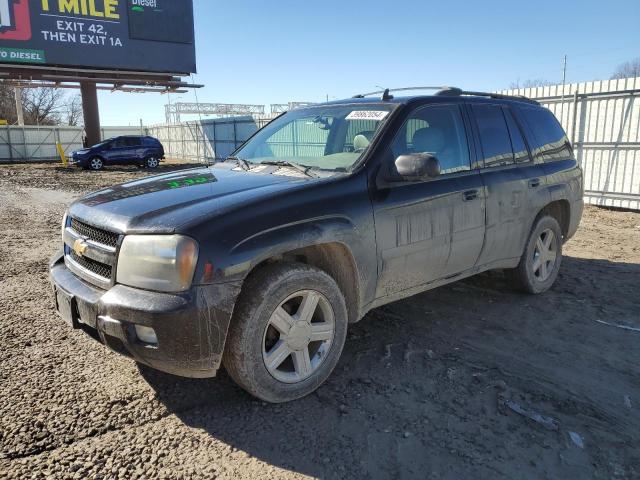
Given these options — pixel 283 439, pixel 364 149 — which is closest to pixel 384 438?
pixel 283 439

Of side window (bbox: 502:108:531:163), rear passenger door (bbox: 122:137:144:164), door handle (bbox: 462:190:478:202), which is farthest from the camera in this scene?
rear passenger door (bbox: 122:137:144:164)

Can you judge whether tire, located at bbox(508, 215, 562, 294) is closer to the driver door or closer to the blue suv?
the driver door

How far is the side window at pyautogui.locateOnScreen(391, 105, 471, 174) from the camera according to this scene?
3699 millimetres

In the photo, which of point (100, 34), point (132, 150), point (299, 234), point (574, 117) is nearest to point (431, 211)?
point (299, 234)

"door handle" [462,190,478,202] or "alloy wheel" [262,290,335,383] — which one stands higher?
"door handle" [462,190,478,202]

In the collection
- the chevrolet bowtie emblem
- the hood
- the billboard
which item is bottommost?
the chevrolet bowtie emblem

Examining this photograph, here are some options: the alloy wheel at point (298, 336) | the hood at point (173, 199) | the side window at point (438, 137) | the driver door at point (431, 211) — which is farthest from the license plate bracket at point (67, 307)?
the side window at point (438, 137)

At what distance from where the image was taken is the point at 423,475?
2455 mm

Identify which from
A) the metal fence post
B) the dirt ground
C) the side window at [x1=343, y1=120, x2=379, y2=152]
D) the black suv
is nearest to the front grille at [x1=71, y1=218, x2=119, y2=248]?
the black suv

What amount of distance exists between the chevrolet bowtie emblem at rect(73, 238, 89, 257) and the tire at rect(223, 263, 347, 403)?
40.8 inches

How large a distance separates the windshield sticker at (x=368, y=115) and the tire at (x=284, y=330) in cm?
136

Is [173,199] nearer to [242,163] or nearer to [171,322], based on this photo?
[171,322]

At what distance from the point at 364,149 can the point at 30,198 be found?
41.1 feet

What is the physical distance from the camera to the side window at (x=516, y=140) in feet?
15.2
